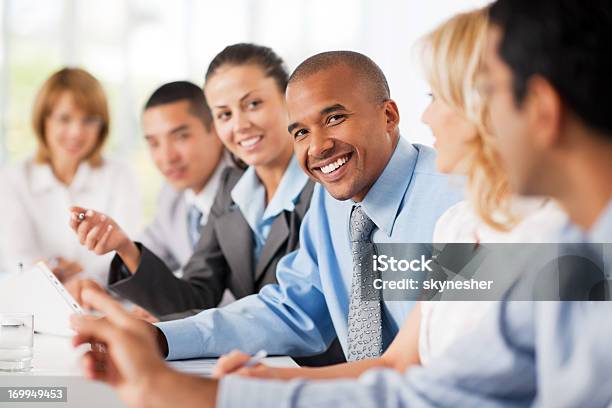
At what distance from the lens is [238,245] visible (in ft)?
6.49

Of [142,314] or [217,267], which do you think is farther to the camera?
[217,267]

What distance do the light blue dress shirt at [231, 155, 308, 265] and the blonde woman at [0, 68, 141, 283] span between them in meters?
1.00

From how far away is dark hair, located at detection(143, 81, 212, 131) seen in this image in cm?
247

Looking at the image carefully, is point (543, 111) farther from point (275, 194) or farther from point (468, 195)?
point (275, 194)

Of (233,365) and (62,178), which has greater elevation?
(62,178)

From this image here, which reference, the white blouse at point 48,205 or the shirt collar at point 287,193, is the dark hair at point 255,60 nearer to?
the shirt collar at point 287,193

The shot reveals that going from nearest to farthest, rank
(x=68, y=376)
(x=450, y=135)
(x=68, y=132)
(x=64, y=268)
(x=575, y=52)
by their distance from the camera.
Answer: (x=575, y=52)
(x=450, y=135)
(x=68, y=376)
(x=64, y=268)
(x=68, y=132)

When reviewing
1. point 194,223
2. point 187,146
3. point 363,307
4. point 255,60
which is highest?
point 255,60

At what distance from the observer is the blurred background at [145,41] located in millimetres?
4148

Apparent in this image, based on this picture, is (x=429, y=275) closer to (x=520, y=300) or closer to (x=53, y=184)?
(x=520, y=300)

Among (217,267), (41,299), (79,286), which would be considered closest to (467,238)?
(41,299)

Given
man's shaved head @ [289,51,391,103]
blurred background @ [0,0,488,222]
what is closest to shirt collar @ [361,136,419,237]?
man's shaved head @ [289,51,391,103]

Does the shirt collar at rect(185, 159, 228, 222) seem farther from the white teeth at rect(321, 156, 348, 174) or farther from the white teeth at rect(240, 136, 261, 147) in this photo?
the white teeth at rect(321, 156, 348, 174)

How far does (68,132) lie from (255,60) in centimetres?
116
